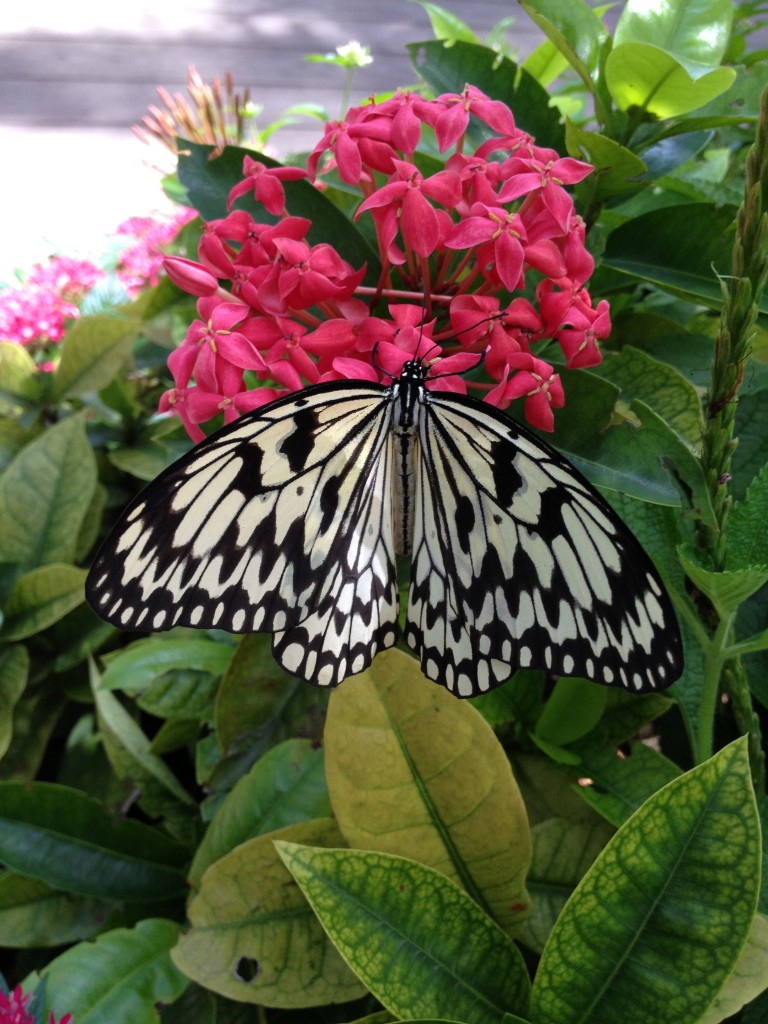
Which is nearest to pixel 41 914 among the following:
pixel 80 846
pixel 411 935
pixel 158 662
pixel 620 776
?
pixel 80 846

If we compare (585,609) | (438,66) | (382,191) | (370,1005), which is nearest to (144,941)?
(370,1005)

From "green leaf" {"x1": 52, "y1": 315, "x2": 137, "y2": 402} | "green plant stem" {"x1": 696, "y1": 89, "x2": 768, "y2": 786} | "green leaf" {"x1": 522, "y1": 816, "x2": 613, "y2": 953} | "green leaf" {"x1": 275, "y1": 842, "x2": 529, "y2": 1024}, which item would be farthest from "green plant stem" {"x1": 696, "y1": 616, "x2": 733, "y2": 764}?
"green leaf" {"x1": 52, "y1": 315, "x2": 137, "y2": 402}

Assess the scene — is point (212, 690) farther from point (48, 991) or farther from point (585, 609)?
point (585, 609)

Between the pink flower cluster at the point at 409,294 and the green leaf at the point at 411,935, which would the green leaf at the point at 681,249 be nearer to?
the pink flower cluster at the point at 409,294

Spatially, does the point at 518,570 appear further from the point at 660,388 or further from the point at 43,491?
the point at 43,491

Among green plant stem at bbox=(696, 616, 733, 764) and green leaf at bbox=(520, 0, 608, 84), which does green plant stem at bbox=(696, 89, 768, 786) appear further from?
green leaf at bbox=(520, 0, 608, 84)

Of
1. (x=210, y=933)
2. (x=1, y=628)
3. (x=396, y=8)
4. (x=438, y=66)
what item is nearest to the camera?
(x=210, y=933)
